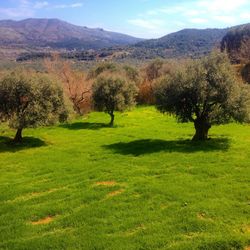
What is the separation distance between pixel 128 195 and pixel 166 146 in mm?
14200

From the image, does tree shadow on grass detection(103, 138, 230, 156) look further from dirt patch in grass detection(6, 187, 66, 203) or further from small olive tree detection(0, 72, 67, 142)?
dirt patch in grass detection(6, 187, 66, 203)

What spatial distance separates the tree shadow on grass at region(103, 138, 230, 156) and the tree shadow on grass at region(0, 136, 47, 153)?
8070 millimetres

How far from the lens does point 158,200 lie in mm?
21531

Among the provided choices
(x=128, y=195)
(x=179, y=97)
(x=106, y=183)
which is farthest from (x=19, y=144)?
(x=128, y=195)

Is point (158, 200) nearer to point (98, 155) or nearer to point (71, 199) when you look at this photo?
point (71, 199)

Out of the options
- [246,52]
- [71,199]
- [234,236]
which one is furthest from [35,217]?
[246,52]

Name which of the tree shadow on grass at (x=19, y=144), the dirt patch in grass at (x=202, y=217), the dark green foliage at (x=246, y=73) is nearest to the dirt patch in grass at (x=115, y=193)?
the dirt patch in grass at (x=202, y=217)

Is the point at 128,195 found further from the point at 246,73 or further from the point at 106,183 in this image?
the point at 246,73

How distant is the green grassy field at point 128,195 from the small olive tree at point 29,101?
2.83 m

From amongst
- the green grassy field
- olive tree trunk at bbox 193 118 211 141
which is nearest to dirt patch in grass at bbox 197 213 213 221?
the green grassy field

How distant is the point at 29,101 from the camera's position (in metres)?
42.2

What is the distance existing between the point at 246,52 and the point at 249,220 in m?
105

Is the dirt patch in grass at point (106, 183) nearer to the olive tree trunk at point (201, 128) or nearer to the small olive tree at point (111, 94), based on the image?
the olive tree trunk at point (201, 128)

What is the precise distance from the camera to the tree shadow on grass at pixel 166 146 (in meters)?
34.2
